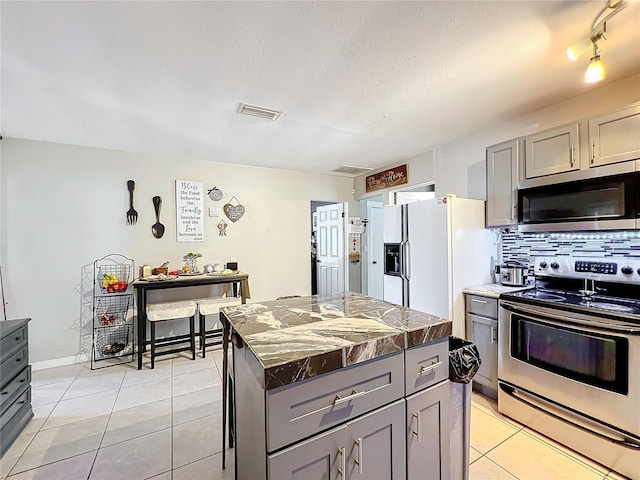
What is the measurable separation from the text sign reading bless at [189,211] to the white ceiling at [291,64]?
3.05ft

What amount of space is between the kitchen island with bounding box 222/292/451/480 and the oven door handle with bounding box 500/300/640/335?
106 centimetres

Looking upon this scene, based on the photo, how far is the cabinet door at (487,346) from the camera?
2.35 metres

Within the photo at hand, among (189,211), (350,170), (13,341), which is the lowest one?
(13,341)

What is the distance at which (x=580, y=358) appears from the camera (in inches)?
70.9

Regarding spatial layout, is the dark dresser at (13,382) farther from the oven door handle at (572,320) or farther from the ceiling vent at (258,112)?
the oven door handle at (572,320)

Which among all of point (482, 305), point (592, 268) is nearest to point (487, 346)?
point (482, 305)

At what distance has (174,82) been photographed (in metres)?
2.02

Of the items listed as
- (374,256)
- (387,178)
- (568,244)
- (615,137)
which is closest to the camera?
(615,137)

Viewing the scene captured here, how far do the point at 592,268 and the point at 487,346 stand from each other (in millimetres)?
978

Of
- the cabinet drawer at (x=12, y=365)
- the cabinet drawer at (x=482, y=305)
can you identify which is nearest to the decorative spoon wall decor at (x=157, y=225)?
the cabinet drawer at (x=12, y=365)

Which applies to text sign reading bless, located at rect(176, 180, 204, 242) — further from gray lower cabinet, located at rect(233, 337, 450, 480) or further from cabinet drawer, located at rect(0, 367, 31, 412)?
gray lower cabinet, located at rect(233, 337, 450, 480)

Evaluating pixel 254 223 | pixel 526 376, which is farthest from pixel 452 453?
pixel 254 223

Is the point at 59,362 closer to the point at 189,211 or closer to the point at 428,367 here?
the point at 189,211

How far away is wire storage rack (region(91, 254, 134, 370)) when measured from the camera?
3.31 metres
